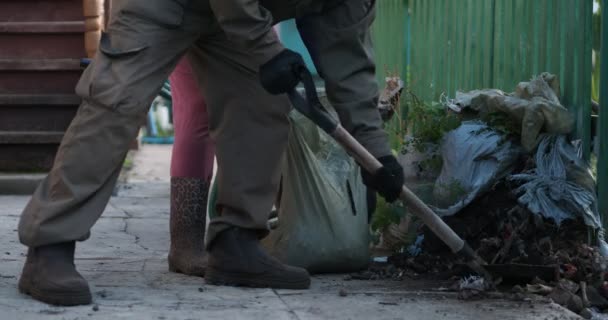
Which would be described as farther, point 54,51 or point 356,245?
point 54,51

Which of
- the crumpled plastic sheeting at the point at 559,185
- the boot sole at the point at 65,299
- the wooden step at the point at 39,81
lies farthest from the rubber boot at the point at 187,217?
the wooden step at the point at 39,81

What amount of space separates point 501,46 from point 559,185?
117cm

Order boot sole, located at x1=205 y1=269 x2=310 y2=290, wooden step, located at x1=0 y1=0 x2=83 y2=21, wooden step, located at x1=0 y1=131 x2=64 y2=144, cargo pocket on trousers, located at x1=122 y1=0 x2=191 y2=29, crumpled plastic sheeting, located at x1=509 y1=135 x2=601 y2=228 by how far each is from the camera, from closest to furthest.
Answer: cargo pocket on trousers, located at x1=122 y1=0 x2=191 y2=29
boot sole, located at x1=205 y1=269 x2=310 y2=290
crumpled plastic sheeting, located at x1=509 y1=135 x2=601 y2=228
wooden step, located at x1=0 y1=131 x2=64 y2=144
wooden step, located at x1=0 y1=0 x2=83 y2=21

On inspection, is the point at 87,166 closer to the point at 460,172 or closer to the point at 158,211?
the point at 460,172

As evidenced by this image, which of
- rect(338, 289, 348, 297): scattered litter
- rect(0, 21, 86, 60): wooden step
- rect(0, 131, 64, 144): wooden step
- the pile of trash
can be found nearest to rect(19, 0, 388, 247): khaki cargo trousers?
rect(338, 289, 348, 297): scattered litter

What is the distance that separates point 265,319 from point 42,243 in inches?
31.0

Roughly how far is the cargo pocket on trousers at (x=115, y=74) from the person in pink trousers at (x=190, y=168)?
2.44ft

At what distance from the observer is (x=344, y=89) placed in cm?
399

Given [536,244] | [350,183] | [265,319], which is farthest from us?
[350,183]

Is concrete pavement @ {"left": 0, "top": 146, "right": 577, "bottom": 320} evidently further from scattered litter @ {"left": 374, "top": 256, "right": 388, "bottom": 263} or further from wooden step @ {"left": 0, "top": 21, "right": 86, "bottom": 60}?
wooden step @ {"left": 0, "top": 21, "right": 86, "bottom": 60}

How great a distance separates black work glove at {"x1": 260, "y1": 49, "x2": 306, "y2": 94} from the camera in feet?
11.8

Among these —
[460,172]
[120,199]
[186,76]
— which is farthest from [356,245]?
[120,199]

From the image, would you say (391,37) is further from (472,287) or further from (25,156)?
(472,287)

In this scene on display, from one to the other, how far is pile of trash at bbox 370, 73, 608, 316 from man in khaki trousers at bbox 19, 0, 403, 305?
2.13ft
